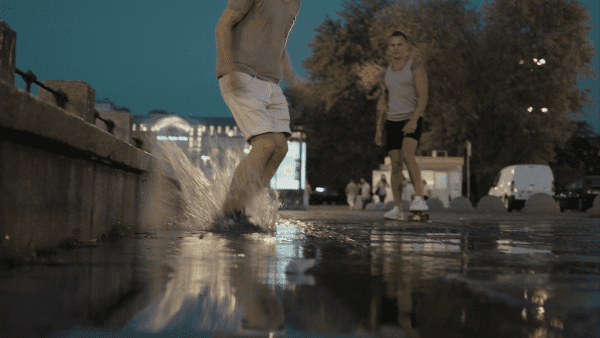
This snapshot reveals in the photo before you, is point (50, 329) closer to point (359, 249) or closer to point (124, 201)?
point (359, 249)

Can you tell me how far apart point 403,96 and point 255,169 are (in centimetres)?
392

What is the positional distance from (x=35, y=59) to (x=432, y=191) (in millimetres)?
120167

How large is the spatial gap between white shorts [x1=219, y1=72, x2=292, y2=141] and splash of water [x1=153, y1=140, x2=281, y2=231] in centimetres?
41

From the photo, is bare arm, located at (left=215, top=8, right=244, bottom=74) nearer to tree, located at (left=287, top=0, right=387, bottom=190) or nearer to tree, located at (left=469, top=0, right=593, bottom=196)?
tree, located at (left=469, top=0, right=593, bottom=196)

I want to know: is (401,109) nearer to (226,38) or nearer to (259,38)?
(259,38)

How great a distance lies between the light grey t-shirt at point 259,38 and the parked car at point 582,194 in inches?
933

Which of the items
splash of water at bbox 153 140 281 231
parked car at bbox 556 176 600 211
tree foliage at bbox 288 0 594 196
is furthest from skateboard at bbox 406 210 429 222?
tree foliage at bbox 288 0 594 196

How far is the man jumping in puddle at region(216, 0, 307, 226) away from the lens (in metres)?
4.65

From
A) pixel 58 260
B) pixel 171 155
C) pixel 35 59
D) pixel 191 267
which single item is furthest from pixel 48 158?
pixel 35 59

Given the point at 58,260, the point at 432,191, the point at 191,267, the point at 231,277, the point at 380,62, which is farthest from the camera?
the point at 380,62

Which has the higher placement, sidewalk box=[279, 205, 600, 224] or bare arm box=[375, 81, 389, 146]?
bare arm box=[375, 81, 389, 146]

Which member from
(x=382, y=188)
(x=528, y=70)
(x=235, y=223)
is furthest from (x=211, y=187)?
(x=528, y=70)

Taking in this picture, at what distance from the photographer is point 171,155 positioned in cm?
505

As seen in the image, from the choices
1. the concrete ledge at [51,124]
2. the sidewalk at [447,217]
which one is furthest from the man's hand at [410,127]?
the concrete ledge at [51,124]
